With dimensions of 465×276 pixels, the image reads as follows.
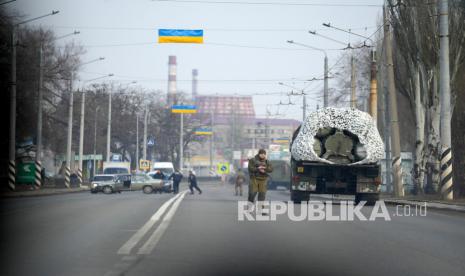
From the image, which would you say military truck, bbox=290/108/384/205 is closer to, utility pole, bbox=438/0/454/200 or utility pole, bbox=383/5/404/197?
utility pole, bbox=438/0/454/200

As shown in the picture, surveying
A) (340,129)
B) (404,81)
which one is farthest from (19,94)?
(340,129)

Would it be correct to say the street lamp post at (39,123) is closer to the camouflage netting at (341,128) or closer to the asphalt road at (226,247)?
the camouflage netting at (341,128)

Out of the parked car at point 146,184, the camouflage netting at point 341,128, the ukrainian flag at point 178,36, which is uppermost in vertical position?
the ukrainian flag at point 178,36

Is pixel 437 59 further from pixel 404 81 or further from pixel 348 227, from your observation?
pixel 348 227

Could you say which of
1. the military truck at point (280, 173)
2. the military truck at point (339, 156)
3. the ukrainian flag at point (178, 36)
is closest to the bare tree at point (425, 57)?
the ukrainian flag at point (178, 36)

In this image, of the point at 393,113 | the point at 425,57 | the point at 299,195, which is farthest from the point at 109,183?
the point at 299,195

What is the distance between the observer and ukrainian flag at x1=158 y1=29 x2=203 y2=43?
4053 cm

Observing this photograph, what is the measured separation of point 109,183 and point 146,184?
2429 mm

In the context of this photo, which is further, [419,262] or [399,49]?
[399,49]

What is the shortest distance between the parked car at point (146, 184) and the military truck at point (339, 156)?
27.3 metres

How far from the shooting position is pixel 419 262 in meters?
11.1

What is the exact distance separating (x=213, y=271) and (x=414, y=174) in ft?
115

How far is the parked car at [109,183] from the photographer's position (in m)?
54.7

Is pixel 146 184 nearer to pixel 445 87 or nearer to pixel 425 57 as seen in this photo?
pixel 425 57
